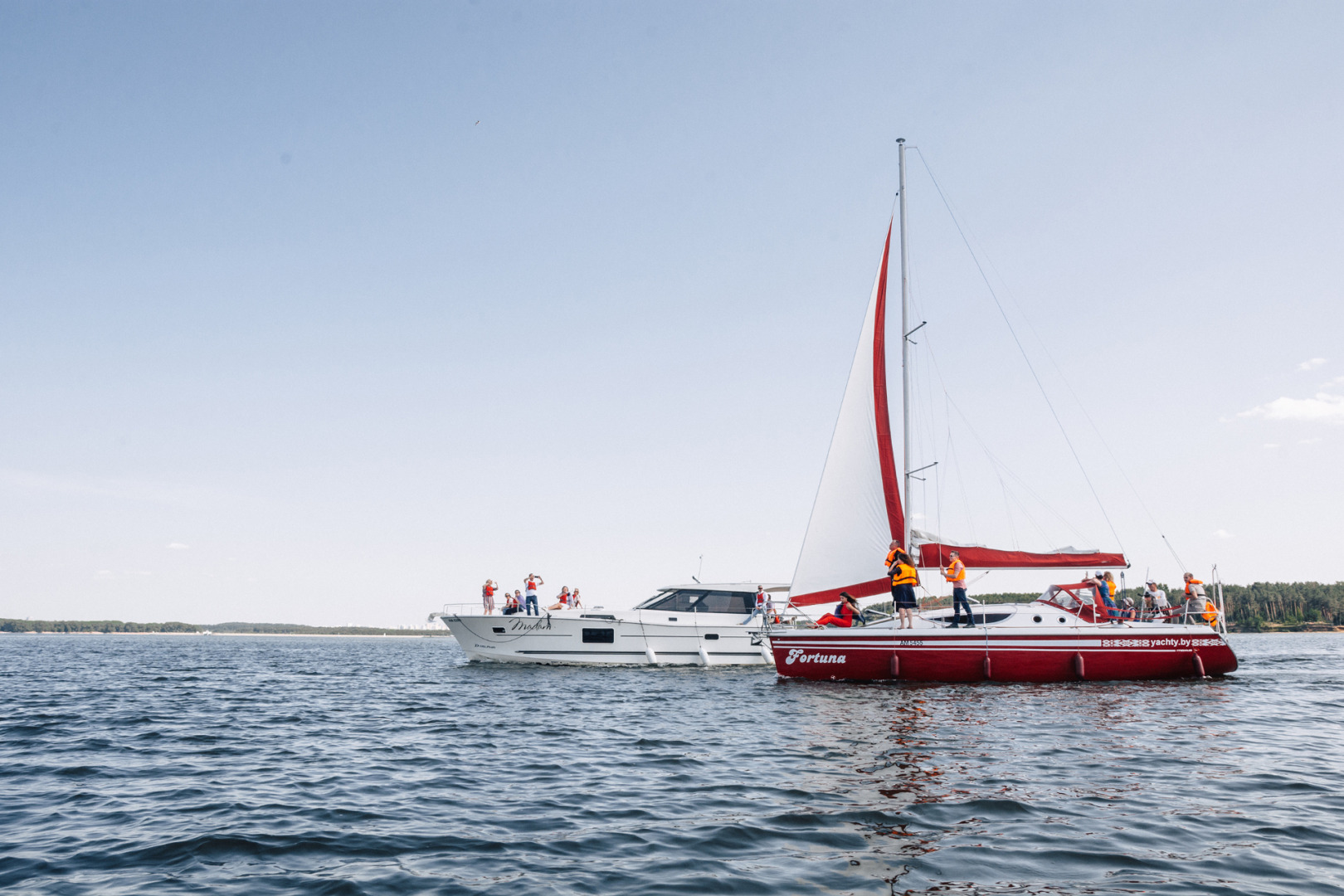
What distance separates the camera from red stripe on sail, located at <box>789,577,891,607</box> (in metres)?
19.6

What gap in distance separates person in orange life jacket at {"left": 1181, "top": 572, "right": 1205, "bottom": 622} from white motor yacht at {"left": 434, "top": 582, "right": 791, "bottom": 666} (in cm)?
1062

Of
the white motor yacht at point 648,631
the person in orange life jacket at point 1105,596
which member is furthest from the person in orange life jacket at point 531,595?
the person in orange life jacket at point 1105,596

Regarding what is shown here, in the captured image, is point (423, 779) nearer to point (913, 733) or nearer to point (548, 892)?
point (548, 892)

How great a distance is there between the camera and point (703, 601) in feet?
81.0

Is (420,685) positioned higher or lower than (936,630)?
lower

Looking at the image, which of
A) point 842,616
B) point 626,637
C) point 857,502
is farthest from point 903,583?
point 626,637

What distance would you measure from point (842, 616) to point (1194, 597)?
8.63 metres

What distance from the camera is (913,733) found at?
11000mm

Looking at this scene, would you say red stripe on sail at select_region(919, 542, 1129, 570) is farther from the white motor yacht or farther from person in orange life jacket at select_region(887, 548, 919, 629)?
the white motor yacht

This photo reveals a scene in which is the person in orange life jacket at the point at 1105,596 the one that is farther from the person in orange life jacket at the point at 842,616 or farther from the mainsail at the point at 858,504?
the person in orange life jacket at the point at 842,616

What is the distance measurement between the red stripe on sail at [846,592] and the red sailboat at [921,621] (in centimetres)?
3

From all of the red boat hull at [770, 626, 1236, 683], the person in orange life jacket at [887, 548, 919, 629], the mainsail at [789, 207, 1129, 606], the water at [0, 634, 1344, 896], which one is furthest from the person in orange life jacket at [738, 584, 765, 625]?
the water at [0, 634, 1344, 896]

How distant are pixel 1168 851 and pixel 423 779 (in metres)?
7.04

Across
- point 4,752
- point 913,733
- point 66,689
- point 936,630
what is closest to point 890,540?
point 936,630
